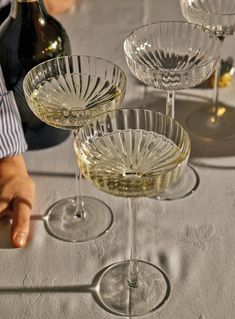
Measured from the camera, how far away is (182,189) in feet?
2.77

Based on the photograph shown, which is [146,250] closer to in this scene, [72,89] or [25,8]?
[72,89]

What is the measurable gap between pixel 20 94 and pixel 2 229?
0.64 feet

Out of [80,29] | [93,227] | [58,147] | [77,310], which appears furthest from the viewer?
[80,29]

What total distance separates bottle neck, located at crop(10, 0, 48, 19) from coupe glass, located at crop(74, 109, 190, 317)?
8.2 inches

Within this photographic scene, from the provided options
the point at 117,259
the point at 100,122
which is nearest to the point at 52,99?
the point at 100,122

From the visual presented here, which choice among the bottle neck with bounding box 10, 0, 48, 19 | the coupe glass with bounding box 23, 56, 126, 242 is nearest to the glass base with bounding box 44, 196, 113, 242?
the coupe glass with bounding box 23, 56, 126, 242

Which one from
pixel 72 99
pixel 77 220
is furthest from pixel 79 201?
pixel 72 99

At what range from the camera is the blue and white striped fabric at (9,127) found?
867 mm

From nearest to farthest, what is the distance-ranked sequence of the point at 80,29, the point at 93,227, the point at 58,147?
the point at 93,227 < the point at 58,147 < the point at 80,29

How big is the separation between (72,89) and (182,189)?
0.60 ft

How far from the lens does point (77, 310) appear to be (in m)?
0.69

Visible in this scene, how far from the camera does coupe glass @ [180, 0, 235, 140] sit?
873 millimetres

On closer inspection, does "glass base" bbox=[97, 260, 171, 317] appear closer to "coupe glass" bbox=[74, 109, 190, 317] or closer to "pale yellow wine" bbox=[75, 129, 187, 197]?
"coupe glass" bbox=[74, 109, 190, 317]

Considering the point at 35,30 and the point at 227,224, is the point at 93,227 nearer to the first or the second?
the point at 227,224
